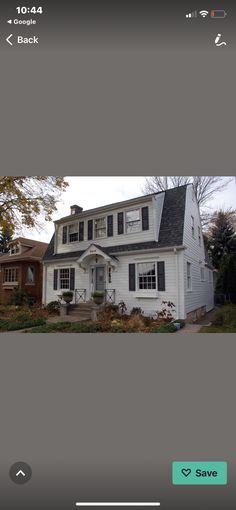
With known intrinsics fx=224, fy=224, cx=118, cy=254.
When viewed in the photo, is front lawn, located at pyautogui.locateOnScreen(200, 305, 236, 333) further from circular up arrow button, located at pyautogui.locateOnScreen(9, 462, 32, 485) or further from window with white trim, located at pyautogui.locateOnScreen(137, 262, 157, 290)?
window with white trim, located at pyautogui.locateOnScreen(137, 262, 157, 290)

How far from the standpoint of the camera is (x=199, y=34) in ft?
3.19

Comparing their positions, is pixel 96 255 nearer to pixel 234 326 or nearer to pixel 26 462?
pixel 234 326

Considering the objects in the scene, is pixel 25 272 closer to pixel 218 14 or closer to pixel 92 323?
pixel 92 323

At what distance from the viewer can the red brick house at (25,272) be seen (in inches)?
111

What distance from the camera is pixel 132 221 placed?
4.80m

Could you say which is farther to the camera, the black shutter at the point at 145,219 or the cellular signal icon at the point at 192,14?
the black shutter at the point at 145,219

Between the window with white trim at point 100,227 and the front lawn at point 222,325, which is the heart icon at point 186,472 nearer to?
the front lawn at point 222,325

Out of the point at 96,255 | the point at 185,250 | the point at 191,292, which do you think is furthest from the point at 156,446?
the point at 96,255

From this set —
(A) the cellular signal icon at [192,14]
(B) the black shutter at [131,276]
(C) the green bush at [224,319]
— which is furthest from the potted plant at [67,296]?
(A) the cellular signal icon at [192,14]

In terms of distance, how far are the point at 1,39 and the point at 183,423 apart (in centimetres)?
188

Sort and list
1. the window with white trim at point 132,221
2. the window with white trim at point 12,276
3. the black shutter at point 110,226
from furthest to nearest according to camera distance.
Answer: the window with white trim at point 132,221
the black shutter at point 110,226
the window with white trim at point 12,276

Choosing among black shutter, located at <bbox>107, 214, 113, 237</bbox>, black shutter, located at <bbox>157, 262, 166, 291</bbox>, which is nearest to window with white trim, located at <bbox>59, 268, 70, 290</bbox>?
black shutter, located at <bbox>107, 214, 113, 237</bbox>

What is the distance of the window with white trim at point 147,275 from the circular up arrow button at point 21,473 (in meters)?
3.38

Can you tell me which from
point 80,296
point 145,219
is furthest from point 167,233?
point 80,296
